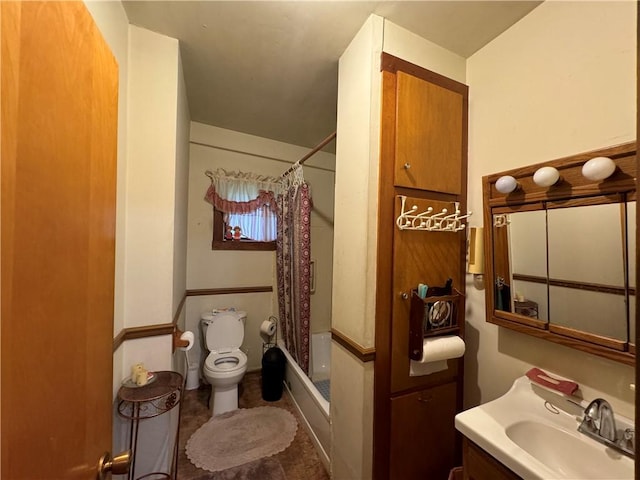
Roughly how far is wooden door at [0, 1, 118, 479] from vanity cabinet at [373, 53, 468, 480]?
41.3 inches

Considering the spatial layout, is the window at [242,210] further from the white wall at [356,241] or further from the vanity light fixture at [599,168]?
the vanity light fixture at [599,168]

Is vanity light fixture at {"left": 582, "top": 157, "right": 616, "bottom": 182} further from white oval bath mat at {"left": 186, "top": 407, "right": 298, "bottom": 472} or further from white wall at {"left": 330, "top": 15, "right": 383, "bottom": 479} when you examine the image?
white oval bath mat at {"left": 186, "top": 407, "right": 298, "bottom": 472}

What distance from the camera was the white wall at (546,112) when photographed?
94cm

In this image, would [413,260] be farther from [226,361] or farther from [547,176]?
[226,361]

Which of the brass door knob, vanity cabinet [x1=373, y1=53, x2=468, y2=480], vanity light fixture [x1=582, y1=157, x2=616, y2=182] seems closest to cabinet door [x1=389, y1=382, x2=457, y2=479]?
vanity cabinet [x1=373, y1=53, x2=468, y2=480]

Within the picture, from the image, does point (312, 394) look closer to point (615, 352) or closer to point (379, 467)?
point (379, 467)

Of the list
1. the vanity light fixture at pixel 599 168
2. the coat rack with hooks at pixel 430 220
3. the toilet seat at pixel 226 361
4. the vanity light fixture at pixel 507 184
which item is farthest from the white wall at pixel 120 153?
the vanity light fixture at pixel 599 168

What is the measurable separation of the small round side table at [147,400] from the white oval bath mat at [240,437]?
15.7 inches

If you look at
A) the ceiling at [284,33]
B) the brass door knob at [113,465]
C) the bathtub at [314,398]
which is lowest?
the bathtub at [314,398]

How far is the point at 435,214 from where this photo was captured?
135cm

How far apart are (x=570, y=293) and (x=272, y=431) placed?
2.10m

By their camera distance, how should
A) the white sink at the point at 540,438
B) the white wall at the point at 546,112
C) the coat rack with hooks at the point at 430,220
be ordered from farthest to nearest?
the coat rack with hooks at the point at 430,220 → the white wall at the point at 546,112 → the white sink at the point at 540,438

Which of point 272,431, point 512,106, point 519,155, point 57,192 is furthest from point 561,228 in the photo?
point 272,431

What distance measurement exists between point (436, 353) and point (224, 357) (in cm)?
192
